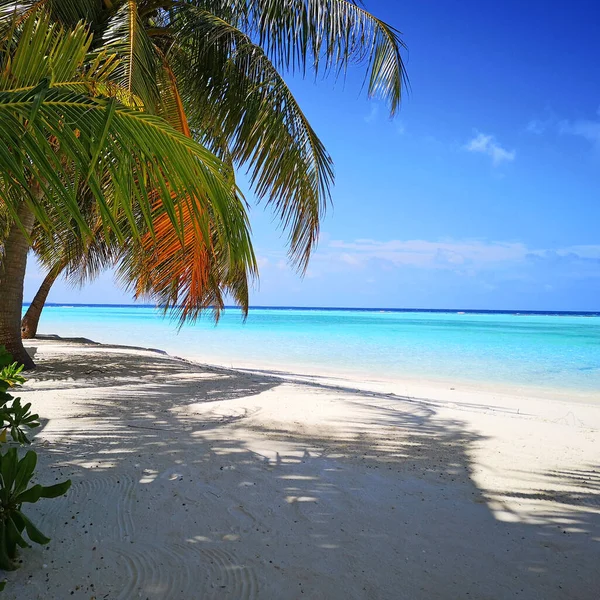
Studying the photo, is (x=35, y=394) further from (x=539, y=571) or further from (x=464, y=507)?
(x=539, y=571)

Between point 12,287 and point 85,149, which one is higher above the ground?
point 85,149

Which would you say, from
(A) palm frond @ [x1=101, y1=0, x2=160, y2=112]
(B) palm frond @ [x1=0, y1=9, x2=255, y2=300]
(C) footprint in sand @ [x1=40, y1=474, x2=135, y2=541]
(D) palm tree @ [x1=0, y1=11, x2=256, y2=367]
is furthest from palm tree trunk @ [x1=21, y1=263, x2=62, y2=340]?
(B) palm frond @ [x1=0, y1=9, x2=255, y2=300]

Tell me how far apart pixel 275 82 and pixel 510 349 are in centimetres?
1455

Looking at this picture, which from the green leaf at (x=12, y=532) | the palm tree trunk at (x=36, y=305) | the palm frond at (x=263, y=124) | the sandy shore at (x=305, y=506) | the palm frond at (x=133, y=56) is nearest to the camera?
the green leaf at (x=12, y=532)

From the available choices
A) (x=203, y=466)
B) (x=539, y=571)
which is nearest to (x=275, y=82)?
(x=203, y=466)

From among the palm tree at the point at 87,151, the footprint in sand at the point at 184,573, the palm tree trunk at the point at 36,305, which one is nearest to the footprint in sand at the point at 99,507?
the footprint in sand at the point at 184,573

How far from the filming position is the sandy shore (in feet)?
5.29

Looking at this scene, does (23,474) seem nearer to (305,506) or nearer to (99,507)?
(99,507)

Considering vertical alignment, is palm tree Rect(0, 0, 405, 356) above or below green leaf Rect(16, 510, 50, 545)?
above

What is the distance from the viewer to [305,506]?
2166 millimetres

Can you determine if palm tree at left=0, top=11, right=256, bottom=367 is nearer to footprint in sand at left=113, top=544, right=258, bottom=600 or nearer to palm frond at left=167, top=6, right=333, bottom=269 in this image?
footprint in sand at left=113, top=544, right=258, bottom=600

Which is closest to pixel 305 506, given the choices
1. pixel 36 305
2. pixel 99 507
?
pixel 99 507

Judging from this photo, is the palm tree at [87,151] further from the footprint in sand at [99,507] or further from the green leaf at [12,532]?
the footprint in sand at [99,507]

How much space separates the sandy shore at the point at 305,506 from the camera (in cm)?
161
